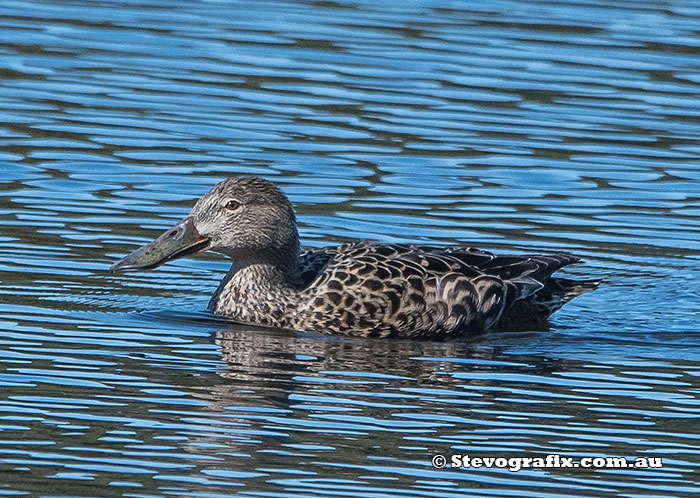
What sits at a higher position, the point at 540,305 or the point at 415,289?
the point at 415,289

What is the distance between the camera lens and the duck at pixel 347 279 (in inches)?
480

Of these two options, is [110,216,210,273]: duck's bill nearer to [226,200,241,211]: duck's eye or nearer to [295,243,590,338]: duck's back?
[226,200,241,211]: duck's eye

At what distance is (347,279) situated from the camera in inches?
481

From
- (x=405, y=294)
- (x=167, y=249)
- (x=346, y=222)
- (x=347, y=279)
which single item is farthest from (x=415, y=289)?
→ (x=346, y=222)

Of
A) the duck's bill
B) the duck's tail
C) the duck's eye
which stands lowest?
the duck's tail

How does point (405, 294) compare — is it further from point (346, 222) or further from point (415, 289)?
point (346, 222)

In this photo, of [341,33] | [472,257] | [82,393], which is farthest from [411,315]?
[341,33]

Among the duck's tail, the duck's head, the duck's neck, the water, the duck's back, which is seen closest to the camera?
the water

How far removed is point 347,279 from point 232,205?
3.27 ft

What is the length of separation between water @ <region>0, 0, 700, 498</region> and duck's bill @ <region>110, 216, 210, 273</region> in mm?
303

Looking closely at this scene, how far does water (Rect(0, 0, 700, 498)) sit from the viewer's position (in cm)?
924

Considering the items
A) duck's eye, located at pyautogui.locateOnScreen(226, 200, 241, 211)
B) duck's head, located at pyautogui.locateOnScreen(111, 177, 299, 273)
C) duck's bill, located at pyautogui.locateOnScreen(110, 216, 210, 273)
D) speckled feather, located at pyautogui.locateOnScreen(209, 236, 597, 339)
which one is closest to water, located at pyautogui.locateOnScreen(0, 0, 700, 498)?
speckled feather, located at pyautogui.locateOnScreen(209, 236, 597, 339)

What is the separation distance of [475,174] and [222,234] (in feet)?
13.6

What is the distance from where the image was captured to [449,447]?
930cm
